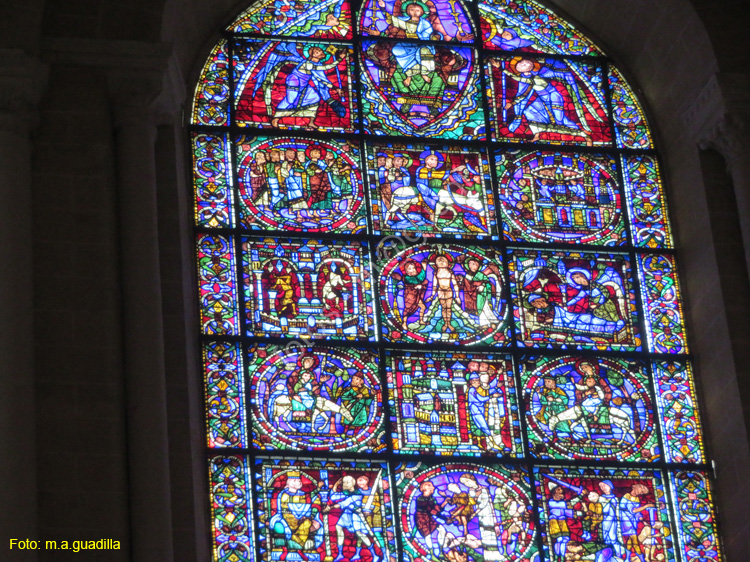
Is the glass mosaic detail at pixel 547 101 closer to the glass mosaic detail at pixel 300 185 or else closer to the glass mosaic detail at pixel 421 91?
the glass mosaic detail at pixel 421 91

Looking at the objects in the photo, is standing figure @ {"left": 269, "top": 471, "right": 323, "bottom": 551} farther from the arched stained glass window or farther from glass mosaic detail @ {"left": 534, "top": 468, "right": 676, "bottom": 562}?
glass mosaic detail @ {"left": 534, "top": 468, "right": 676, "bottom": 562}

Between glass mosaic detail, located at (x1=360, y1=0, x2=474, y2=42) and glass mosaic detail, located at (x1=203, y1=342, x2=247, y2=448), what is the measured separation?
9.68 ft

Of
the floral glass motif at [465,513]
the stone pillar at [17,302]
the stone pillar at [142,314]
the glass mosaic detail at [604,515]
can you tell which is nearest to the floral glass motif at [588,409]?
the glass mosaic detail at [604,515]

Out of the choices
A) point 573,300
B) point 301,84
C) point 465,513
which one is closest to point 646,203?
point 573,300

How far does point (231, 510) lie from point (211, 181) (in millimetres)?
2386

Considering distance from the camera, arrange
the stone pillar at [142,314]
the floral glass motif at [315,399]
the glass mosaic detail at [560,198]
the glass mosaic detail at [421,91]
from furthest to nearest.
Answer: the glass mosaic detail at [421,91], the glass mosaic detail at [560,198], the floral glass motif at [315,399], the stone pillar at [142,314]

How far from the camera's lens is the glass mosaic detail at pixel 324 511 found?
10.8 meters

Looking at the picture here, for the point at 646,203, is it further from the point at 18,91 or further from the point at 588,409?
the point at 18,91

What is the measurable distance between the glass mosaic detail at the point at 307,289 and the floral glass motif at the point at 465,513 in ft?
3.64

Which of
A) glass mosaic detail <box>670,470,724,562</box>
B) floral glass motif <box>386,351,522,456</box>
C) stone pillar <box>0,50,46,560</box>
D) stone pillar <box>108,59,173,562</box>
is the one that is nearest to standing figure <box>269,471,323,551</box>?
floral glass motif <box>386,351,522,456</box>

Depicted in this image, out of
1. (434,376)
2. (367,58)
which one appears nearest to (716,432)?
(434,376)

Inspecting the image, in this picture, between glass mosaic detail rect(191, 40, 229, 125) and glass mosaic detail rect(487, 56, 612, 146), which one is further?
glass mosaic detail rect(487, 56, 612, 146)

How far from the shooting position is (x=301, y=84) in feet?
41.7

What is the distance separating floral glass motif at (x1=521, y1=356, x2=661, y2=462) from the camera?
11523 mm
